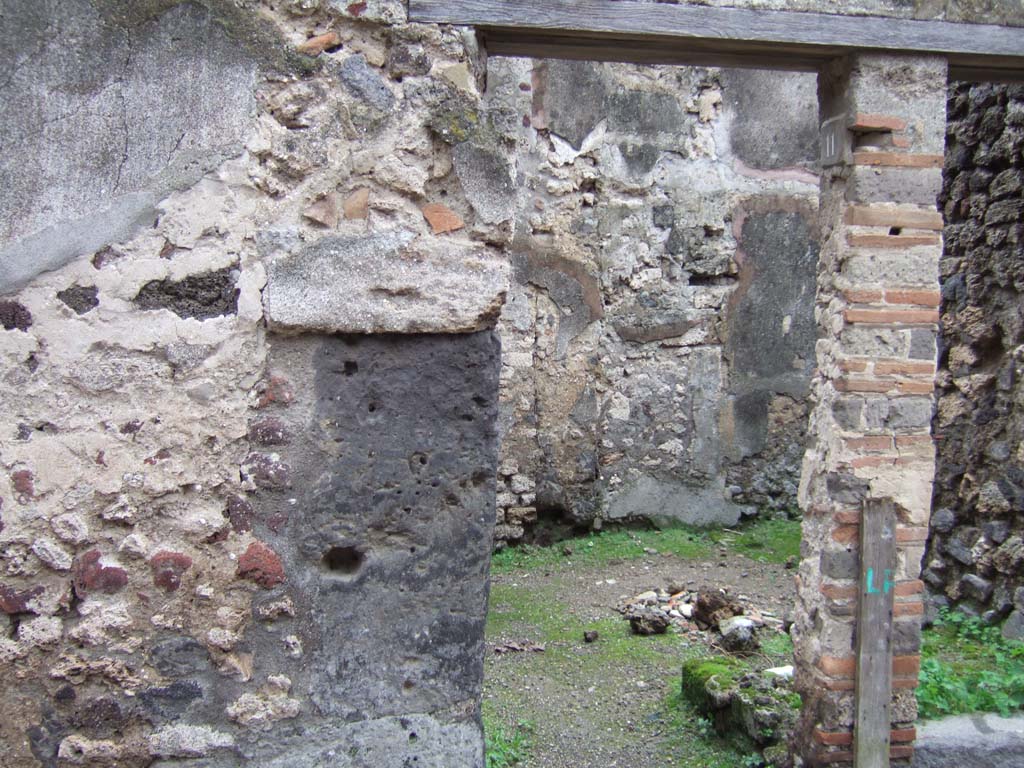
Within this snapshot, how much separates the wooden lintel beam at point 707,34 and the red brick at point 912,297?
81cm

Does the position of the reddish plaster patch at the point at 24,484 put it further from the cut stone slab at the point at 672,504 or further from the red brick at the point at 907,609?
the cut stone slab at the point at 672,504

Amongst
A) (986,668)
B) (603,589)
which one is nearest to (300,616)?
(986,668)

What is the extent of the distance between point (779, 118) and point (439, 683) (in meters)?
Result: 5.87

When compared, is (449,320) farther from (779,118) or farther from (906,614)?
(779,118)

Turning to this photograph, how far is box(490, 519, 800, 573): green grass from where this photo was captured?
6488 millimetres

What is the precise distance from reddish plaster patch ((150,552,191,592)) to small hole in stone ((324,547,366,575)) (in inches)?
14.3

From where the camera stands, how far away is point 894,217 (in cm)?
312

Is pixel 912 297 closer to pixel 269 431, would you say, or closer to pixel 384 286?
pixel 384 286

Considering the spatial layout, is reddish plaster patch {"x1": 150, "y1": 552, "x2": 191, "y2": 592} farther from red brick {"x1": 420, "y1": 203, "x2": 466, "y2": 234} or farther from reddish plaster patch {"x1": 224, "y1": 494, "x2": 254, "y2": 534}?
red brick {"x1": 420, "y1": 203, "x2": 466, "y2": 234}

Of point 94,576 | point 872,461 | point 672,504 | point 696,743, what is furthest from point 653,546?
point 94,576

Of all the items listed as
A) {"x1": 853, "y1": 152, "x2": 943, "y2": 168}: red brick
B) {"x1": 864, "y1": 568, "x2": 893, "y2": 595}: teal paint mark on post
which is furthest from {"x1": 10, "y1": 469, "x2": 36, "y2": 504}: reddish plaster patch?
{"x1": 853, "y1": 152, "x2": 943, "y2": 168}: red brick

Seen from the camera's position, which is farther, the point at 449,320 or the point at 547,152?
the point at 547,152

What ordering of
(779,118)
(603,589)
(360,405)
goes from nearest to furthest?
(360,405) < (603,589) < (779,118)

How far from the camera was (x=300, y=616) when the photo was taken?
2424mm
